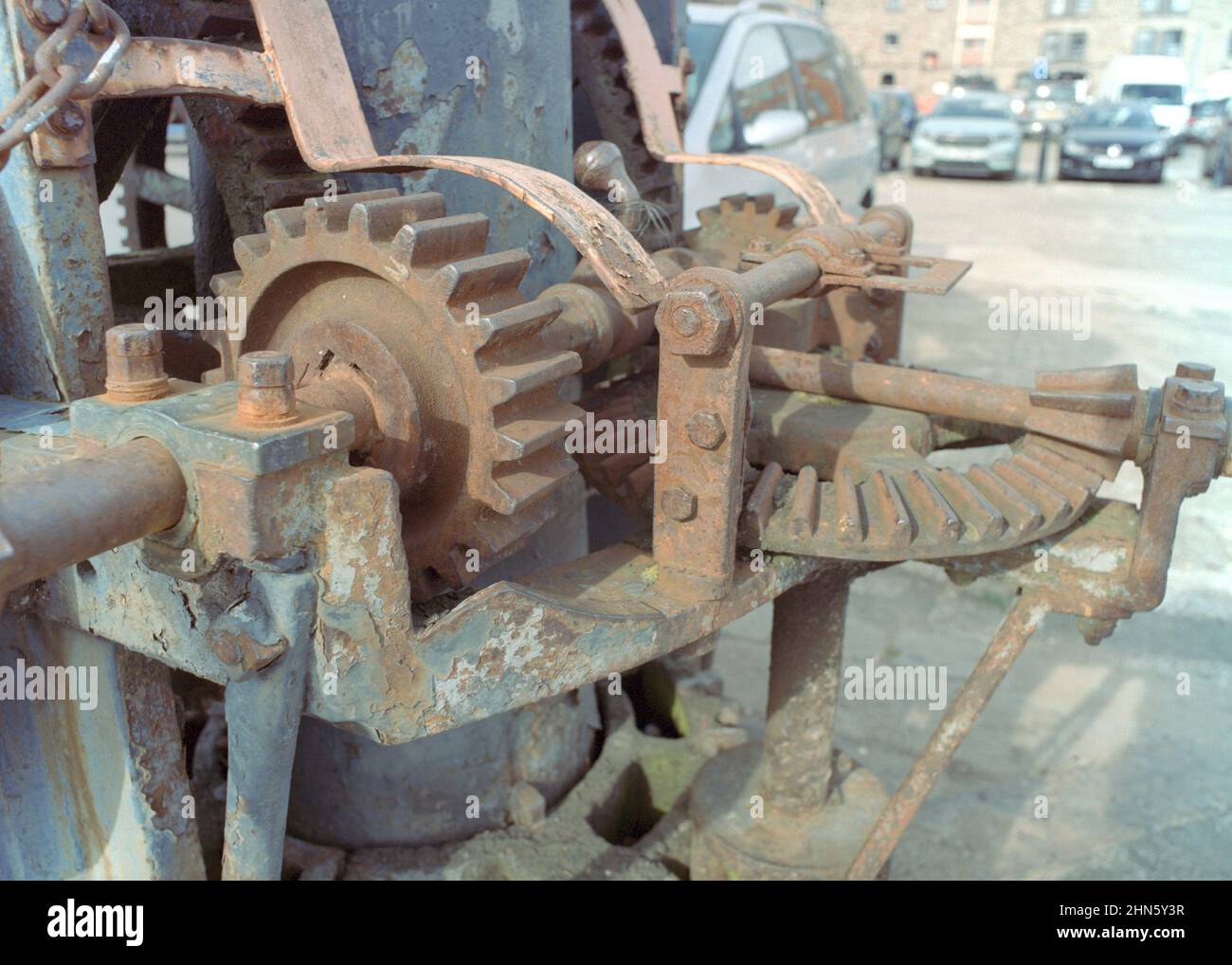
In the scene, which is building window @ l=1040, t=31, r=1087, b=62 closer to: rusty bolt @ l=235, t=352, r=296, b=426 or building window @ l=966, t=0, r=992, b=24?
building window @ l=966, t=0, r=992, b=24

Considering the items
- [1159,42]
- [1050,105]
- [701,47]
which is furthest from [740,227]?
[1159,42]

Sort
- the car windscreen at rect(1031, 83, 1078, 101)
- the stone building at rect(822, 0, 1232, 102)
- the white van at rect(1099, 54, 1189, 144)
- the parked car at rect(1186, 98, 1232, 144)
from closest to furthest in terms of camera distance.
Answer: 1. the parked car at rect(1186, 98, 1232, 144)
2. the white van at rect(1099, 54, 1189, 144)
3. the car windscreen at rect(1031, 83, 1078, 101)
4. the stone building at rect(822, 0, 1232, 102)

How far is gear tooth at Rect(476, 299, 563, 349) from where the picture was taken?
1.38 m

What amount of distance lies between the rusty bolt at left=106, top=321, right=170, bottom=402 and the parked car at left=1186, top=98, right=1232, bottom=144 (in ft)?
75.8

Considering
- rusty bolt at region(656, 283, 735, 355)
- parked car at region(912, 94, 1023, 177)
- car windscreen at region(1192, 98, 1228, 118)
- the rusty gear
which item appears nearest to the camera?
rusty bolt at region(656, 283, 735, 355)

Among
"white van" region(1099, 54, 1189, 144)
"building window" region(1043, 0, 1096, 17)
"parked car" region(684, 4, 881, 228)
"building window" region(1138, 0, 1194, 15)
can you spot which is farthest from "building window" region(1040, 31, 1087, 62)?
"parked car" region(684, 4, 881, 228)

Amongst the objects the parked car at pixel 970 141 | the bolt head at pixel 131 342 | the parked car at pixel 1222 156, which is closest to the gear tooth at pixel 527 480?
the bolt head at pixel 131 342

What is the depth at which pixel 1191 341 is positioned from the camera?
302 inches

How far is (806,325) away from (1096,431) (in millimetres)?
667

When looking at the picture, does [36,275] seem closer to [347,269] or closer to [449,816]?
[347,269]

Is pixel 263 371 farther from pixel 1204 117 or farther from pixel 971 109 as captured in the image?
pixel 1204 117

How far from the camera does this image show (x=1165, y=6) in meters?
33.7

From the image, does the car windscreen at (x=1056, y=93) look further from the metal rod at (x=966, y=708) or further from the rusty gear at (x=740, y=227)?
the metal rod at (x=966, y=708)
